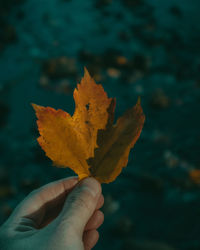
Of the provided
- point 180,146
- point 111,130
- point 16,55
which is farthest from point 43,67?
point 111,130

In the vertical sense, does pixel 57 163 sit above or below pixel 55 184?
above

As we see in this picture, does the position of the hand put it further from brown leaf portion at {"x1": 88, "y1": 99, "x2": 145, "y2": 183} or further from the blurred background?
the blurred background

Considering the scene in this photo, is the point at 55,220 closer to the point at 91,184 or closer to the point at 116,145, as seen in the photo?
the point at 91,184

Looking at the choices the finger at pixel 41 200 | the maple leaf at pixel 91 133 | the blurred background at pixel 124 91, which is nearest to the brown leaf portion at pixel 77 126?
the maple leaf at pixel 91 133

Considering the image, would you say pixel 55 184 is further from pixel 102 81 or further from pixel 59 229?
pixel 102 81

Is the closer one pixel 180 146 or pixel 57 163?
pixel 57 163

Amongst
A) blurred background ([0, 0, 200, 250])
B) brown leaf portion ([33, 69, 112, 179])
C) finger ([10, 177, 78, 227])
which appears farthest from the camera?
blurred background ([0, 0, 200, 250])

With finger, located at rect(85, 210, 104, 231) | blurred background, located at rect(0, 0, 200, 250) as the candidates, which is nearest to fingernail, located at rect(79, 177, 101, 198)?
finger, located at rect(85, 210, 104, 231)
